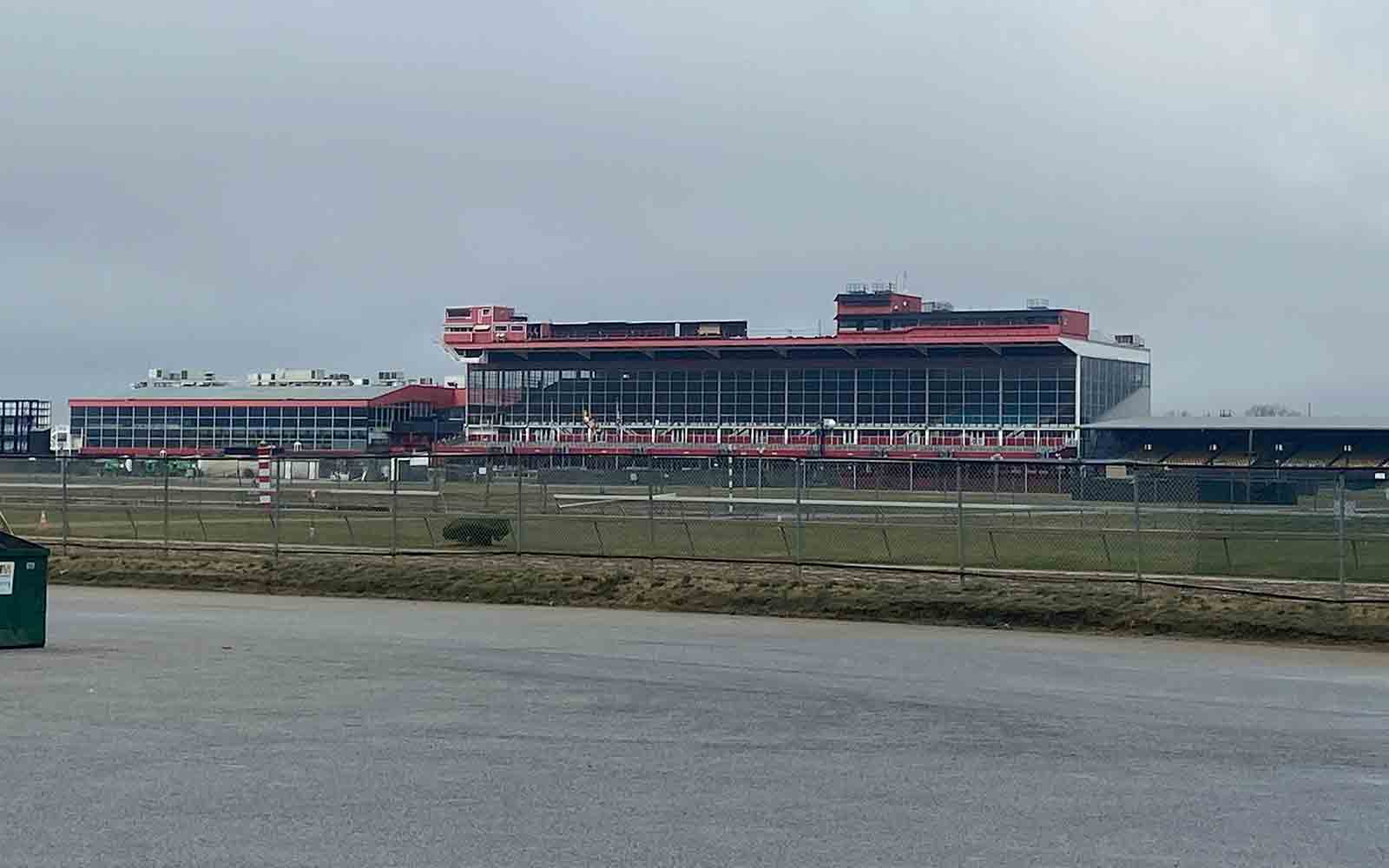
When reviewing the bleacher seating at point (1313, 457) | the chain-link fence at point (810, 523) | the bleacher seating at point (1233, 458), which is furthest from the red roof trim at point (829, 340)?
the chain-link fence at point (810, 523)

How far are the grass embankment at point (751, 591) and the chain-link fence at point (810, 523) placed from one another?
914 mm

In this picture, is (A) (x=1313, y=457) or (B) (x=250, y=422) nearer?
(A) (x=1313, y=457)

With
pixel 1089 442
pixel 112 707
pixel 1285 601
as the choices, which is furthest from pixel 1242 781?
pixel 1089 442

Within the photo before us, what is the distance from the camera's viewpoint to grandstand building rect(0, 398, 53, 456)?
317 feet

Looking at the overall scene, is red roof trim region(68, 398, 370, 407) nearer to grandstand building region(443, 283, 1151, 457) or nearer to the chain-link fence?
grandstand building region(443, 283, 1151, 457)

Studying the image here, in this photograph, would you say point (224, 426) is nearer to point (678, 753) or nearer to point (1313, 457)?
point (1313, 457)

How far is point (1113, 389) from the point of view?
9912 cm

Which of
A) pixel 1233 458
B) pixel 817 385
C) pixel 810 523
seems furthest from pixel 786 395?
pixel 810 523

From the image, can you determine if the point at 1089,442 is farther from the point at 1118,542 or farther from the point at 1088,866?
the point at 1088,866

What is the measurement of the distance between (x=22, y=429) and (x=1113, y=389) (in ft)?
206

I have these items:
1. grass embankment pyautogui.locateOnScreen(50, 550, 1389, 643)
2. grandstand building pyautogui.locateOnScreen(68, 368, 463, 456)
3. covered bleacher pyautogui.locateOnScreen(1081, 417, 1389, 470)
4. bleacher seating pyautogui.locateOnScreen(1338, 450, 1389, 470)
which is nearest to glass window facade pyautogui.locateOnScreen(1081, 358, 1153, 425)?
covered bleacher pyautogui.locateOnScreen(1081, 417, 1389, 470)

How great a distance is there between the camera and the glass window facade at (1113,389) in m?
94.6

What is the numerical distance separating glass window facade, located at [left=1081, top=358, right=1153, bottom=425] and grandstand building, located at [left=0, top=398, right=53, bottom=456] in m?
58.7

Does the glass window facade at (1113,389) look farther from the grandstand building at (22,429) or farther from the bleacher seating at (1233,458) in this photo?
the grandstand building at (22,429)
